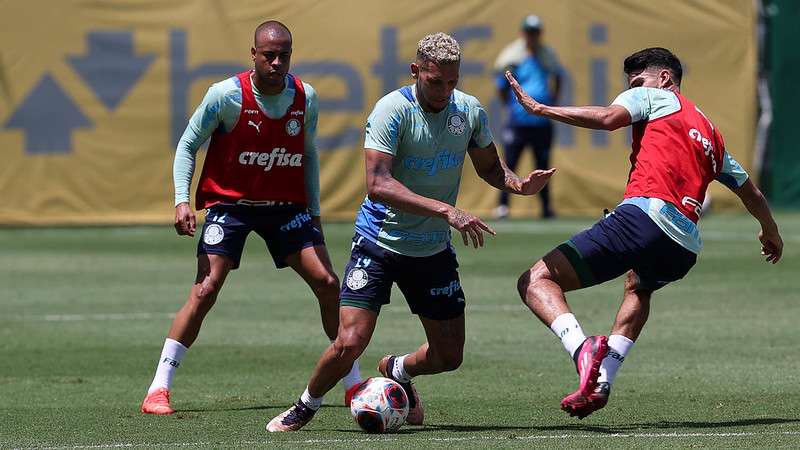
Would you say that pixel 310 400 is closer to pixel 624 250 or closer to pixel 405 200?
pixel 405 200

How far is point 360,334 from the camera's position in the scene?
27.3 ft

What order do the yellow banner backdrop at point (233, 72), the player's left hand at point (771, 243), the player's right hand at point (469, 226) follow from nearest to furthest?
the player's right hand at point (469, 226) → the player's left hand at point (771, 243) → the yellow banner backdrop at point (233, 72)

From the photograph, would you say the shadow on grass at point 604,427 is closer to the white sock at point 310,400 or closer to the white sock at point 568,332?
the white sock at point 310,400

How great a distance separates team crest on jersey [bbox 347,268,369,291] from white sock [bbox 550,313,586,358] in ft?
3.26

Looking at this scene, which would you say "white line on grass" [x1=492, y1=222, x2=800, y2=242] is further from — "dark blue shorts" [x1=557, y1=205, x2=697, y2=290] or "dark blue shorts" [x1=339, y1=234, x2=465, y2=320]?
"dark blue shorts" [x1=339, y1=234, x2=465, y2=320]

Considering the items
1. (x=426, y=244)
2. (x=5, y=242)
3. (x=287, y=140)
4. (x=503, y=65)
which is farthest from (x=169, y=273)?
(x=426, y=244)

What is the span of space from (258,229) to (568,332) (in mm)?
2348

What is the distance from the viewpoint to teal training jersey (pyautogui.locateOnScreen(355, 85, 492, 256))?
820cm

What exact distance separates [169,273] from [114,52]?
17.5 feet

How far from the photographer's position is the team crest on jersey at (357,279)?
27.5 ft

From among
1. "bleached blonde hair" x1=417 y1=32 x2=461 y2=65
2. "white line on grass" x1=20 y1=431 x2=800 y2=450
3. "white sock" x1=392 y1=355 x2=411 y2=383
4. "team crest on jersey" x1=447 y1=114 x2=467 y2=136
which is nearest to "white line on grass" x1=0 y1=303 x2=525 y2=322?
"white sock" x1=392 y1=355 x2=411 y2=383

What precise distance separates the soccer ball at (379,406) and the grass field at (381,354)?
0.12m

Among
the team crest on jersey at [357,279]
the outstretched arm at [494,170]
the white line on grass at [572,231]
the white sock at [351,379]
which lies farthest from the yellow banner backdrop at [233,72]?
the team crest on jersey at [357,279]

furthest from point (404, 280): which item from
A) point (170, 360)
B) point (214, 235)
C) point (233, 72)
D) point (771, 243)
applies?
point (233, 72)
